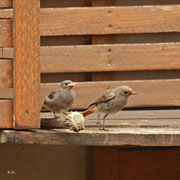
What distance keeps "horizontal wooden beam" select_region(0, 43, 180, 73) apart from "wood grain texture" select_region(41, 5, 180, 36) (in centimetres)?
17

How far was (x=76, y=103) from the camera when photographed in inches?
219

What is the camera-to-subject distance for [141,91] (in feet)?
18.7

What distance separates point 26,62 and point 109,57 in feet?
5.96

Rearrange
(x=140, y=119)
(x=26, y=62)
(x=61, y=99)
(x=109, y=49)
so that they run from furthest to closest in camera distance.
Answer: (x=109, y=49) < (x=140, y=119) < (x=61, y=99) < (x=26, y=62)

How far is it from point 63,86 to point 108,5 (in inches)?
63.6

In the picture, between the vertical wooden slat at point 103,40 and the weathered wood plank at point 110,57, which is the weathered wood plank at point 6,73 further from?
the vertical wooden slat at point 103,40

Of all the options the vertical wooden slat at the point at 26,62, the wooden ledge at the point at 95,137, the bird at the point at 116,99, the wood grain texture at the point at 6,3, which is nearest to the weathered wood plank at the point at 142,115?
the bird at the point at 116,99

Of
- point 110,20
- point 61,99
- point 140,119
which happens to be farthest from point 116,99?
point 110,20

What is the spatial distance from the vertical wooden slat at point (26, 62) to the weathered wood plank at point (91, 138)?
0.08 metres

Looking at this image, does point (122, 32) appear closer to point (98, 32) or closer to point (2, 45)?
point (98, 32)

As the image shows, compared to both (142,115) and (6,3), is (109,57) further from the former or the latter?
(6,3)

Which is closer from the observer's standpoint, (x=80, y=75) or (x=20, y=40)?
(x=20, y=40)

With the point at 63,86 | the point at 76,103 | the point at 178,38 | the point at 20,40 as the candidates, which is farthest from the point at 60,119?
the point at 178,38

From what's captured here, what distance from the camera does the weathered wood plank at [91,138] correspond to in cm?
396
